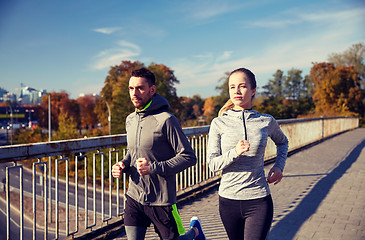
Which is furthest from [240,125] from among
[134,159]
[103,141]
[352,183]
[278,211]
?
[352,183]

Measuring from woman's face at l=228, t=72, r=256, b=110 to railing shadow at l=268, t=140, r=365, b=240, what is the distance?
2.42 m

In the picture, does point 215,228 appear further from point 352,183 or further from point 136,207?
point 352,183

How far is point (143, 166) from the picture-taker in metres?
2.47

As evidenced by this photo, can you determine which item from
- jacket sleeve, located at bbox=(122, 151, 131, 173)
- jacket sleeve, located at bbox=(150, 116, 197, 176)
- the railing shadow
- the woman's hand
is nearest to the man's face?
jacket sleeve, located at bbox=(150, 116, 197, 176)

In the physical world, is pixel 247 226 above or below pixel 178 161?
below

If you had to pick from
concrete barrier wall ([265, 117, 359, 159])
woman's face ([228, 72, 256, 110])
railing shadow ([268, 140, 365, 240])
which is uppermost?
woman's face ([228, 72, 256, 110])

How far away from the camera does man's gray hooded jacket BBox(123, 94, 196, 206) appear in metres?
2.67

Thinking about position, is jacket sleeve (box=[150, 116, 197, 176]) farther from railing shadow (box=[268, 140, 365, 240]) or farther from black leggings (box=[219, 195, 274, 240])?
railing shadow (box=[268, 140, 365, 240])

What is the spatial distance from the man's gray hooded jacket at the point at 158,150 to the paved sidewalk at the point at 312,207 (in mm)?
1832

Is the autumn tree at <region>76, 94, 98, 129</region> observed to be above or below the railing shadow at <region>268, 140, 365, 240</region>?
above

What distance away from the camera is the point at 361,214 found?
527 centimetres

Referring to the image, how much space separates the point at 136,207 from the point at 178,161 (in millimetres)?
534

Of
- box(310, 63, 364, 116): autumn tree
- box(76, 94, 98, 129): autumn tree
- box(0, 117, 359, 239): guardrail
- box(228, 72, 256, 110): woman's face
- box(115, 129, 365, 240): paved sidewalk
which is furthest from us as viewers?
box(76, 94, 98, 129): autumn tree

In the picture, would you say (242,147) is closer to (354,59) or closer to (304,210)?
(304,210)
